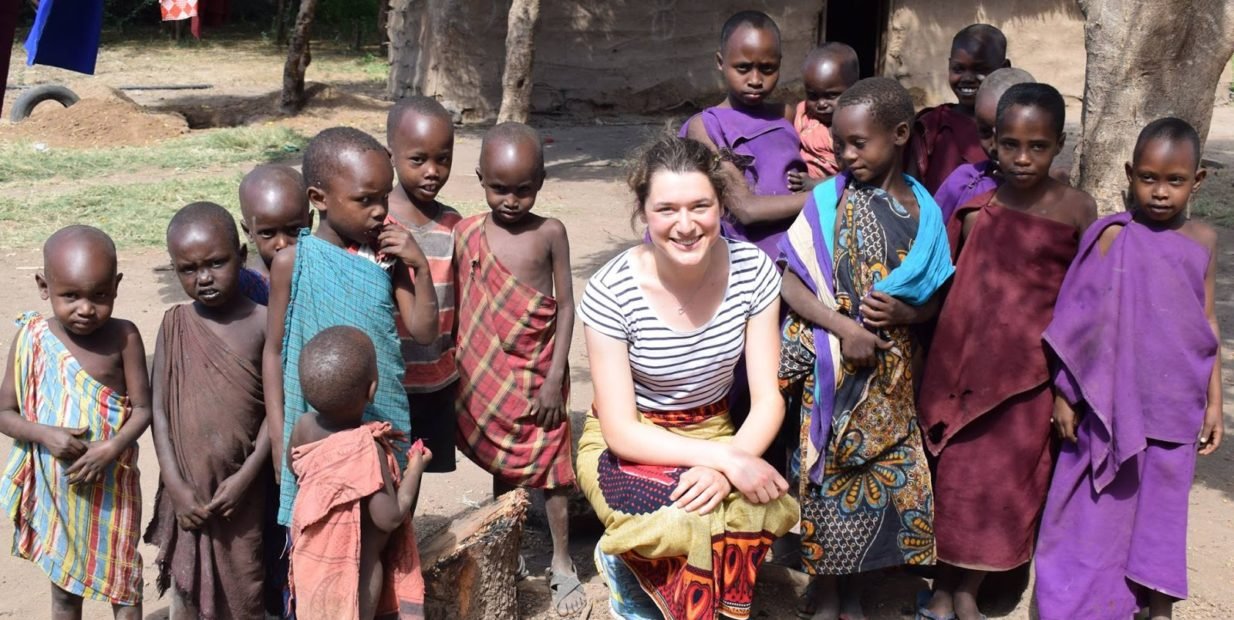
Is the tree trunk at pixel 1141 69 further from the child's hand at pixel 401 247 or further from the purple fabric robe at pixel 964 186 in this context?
the child's hand at pixel 401 247

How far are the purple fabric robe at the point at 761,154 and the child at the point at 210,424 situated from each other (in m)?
1.49

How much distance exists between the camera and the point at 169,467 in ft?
9.66

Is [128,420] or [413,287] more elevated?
[413,287]

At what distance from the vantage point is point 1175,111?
155 inches

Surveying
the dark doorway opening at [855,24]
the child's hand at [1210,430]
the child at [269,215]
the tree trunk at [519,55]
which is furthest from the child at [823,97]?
the dark doorway opening at [855,24]

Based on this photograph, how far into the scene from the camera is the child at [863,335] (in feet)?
10.4

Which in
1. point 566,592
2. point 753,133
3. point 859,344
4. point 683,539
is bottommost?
point 566,592

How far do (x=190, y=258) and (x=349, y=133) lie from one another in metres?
0.52

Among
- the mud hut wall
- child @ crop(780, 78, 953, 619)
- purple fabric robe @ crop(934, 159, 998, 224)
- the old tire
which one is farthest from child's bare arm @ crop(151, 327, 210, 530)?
the mud hut wall

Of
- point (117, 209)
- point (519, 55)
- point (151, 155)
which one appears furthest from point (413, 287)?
point (151, 155)

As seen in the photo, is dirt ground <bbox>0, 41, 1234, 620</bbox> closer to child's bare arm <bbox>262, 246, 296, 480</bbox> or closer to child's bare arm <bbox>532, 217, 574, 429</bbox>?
child's bare arm <bbox>532, 217, 574, 429</bbox>

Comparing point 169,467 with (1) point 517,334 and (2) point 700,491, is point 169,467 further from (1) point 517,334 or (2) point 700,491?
(2) point 700,491

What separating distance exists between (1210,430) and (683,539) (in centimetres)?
151

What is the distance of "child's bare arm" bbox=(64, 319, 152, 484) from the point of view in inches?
115
